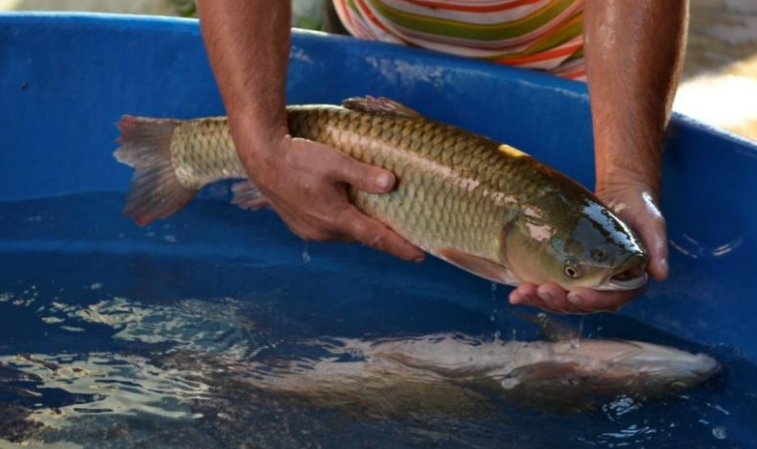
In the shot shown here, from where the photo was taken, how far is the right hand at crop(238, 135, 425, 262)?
198 centimetres

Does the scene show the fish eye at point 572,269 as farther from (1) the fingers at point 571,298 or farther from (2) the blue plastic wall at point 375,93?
(2) the blue plastic wall at point 375,93

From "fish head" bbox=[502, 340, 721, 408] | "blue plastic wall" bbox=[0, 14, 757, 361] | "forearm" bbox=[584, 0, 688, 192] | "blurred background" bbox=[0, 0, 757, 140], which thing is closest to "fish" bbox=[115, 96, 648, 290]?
"forearm" bbox=[584, 0, 688, 192]

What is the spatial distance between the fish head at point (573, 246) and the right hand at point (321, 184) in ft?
0.76

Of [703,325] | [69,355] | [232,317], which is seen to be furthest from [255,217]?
[703,325]

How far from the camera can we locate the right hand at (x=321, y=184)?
77.9 inches

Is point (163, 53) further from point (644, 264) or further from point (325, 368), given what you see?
point (644, 264)

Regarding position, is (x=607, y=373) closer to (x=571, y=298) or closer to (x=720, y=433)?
(x=720, y=433)

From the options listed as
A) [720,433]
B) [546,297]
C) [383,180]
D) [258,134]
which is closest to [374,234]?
[383,180]

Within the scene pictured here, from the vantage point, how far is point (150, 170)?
2248mm

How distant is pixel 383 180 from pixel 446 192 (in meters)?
0.09

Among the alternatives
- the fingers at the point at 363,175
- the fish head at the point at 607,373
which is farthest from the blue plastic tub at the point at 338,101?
the fingers at the point at 363,175

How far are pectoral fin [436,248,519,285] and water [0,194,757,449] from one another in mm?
204

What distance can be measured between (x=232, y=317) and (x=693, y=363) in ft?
2.45

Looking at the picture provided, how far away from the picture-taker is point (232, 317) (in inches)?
88.4
